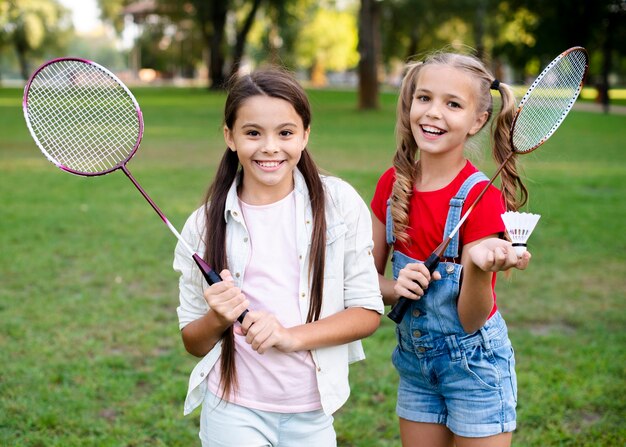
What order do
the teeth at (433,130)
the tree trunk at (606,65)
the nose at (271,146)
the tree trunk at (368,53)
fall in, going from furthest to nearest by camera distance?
the tree trunk at (606,65) → the tree trunk at (368,53) → the teeth at (433,130) → the nose at (271,146)

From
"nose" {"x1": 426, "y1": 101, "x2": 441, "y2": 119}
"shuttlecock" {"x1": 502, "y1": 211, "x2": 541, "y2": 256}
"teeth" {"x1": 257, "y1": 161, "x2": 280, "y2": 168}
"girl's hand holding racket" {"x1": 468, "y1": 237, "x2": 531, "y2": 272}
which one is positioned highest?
"nose" {"x1": 426, "y1": 101, "x2": 441, "y2": 119}

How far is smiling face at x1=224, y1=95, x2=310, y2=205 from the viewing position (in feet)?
7.65

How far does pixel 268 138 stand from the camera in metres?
2.34

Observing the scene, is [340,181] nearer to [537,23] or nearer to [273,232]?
[273,232]

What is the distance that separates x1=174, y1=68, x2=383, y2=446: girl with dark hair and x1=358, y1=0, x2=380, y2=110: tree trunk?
23639mm

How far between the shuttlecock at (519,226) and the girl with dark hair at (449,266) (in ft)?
0.61

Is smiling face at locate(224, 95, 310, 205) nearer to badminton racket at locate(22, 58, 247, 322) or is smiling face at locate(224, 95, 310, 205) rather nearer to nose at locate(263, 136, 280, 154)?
nose at locate(263, 136, 280, 154)

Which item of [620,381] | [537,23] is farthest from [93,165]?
[537,23]

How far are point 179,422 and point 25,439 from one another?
2.41 feet

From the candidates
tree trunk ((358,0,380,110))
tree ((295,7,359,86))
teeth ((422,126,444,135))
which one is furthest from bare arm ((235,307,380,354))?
tree ((295,7,359,86))

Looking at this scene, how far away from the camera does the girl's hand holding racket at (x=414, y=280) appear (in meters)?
2.37

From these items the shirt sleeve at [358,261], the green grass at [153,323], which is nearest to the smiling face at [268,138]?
the green grass at [153,323]

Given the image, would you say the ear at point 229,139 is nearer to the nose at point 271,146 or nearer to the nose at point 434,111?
the nose at point 271,146

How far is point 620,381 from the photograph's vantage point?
4.40 meters
